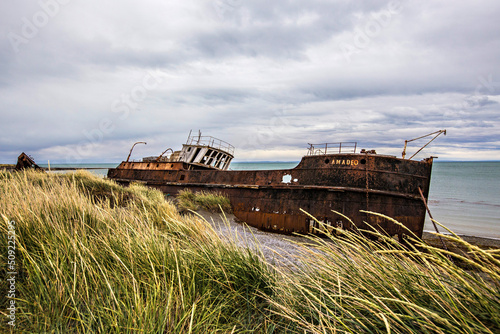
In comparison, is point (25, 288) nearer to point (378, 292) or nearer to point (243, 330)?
point (243, 330)

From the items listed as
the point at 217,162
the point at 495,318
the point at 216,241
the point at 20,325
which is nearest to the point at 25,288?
the point at 20,325

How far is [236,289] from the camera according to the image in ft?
8.86

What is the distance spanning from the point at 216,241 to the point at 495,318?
241cm

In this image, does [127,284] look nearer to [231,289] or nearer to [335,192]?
[231,289]

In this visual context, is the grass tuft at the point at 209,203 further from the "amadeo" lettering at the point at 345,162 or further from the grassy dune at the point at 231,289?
the grassy dune at the point at 231,289

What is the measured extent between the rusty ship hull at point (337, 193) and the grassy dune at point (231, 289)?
19.6ft

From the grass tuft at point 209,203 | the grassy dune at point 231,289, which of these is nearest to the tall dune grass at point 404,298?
the grassy dune at point 231,289

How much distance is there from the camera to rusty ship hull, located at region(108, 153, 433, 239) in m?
8.79

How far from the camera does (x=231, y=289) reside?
259cm

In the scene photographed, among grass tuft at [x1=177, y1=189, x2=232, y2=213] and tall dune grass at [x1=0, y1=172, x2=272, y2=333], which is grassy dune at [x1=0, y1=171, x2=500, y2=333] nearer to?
tall dune grass at [x1=0, y1=172, x2=272, y2=333]

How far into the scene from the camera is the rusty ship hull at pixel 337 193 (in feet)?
28.8

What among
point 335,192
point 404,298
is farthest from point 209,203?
point 404,298

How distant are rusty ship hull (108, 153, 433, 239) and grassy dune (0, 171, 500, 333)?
5975 millimetres

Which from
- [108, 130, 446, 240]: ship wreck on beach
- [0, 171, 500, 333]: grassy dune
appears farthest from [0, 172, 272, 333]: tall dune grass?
[108, 130, 446, 240]: ship wreck on beach
